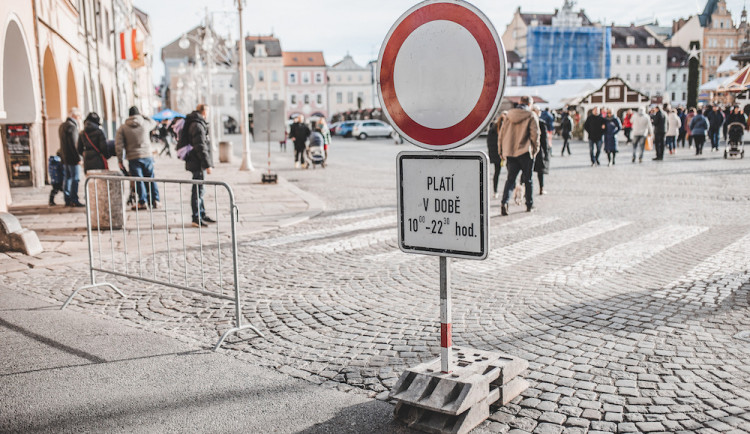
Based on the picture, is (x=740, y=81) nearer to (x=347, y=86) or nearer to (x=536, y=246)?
(x=536, y=246)

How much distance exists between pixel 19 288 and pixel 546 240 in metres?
6.02

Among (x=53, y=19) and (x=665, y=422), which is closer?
(x=665, y=422)

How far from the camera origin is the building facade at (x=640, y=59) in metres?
102

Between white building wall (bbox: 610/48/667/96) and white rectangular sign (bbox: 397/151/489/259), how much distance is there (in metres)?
106

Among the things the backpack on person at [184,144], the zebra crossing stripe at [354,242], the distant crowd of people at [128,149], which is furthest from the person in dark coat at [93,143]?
the zebra crossing stripe at [354,242]

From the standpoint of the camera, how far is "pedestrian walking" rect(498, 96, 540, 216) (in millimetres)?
10852

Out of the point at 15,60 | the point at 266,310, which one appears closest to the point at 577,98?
the point at 15,60

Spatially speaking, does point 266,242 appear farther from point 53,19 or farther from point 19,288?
point 53,19

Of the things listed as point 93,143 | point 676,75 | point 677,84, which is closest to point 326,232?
point 93,143

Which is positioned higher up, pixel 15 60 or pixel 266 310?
pixel 15 60

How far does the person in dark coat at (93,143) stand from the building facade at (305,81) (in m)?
98.3

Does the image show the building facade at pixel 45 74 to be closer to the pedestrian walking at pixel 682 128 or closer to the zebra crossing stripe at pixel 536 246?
the zebra crossing stripe at pixel 536 246

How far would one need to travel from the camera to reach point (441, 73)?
3.33m

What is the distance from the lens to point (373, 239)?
912cm
